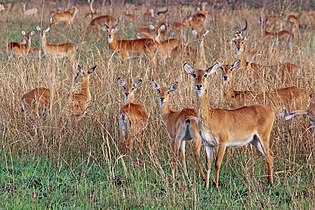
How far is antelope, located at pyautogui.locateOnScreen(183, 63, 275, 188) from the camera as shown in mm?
5617

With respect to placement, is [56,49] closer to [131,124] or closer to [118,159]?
[131,124]

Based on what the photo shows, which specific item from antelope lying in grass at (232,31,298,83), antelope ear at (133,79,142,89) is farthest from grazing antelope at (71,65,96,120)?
antelope lying in grass at (232,31,298,83)

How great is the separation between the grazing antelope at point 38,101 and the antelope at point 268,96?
5.85ft

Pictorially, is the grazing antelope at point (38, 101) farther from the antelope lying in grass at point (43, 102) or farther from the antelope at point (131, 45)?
the antelope at point (131, 45)

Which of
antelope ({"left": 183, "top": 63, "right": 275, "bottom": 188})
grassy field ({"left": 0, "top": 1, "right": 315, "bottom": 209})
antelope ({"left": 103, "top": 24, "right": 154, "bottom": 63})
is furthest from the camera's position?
antelope ({"left": 103, "top": 24, "right": 154, "bottom": 63})

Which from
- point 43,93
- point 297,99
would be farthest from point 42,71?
point 297,99

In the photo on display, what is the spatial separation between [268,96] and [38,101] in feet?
7.41

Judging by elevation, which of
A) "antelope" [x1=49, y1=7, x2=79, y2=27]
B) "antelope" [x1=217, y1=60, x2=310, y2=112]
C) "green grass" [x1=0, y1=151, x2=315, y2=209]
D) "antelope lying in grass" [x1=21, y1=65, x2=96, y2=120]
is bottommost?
"antelope" [x1=49, y1=7, x2=79, y2=27]

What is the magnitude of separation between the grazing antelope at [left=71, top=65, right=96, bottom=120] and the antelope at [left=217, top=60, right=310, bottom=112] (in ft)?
4.87

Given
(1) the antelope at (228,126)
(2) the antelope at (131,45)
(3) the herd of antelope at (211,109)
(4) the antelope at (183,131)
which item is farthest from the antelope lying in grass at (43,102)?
(2) the antelope at (131,45)

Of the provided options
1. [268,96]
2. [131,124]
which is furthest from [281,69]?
[131,124]

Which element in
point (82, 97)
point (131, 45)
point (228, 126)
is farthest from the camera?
point (131, 45)

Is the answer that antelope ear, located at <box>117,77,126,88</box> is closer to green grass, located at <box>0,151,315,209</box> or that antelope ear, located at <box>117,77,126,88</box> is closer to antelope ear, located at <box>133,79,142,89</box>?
antelope ear, located at <box>133,79,142,89</box>

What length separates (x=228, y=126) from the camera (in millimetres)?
5664
